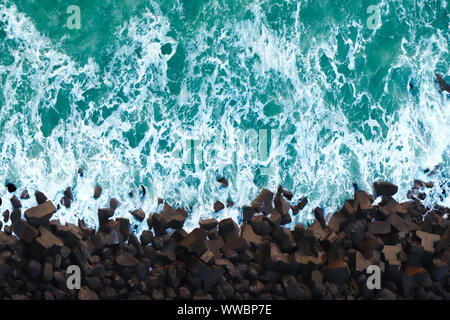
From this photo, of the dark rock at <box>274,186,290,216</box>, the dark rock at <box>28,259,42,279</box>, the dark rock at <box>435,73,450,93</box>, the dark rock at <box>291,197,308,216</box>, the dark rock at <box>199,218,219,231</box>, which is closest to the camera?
the dark rock at <box>28,259,42,279</box>

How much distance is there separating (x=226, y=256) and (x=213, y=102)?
4.81ft

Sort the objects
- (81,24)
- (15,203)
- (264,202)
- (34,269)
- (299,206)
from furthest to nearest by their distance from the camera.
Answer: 1. (81,24)
2. (299,206)
3. (264,202)
4. (15,203)
5. (34,269)

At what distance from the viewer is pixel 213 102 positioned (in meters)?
6.09

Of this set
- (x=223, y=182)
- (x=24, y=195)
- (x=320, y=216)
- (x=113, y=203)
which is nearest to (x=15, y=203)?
(x=24, y=195)

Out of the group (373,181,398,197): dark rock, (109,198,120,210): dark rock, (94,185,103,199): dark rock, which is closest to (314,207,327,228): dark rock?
(373,181,398,197): dark rock

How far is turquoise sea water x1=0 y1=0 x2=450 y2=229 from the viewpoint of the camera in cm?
594

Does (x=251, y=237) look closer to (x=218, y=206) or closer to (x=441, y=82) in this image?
(x=218, y=206)

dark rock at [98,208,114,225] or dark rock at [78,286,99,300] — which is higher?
dark rock at [98,208,114,225]

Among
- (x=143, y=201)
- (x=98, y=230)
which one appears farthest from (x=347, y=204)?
(x=98, y=230)

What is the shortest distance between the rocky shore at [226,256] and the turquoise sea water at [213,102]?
0.92ft

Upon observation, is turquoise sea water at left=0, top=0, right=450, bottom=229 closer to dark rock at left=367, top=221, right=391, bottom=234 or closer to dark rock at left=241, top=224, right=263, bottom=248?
dark rock at left=241, top=224, right=263, bottom=248

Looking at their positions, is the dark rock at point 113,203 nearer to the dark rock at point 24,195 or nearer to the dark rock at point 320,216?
the dark rock at point 24,195

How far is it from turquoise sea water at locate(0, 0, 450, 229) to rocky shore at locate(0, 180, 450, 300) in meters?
0.28

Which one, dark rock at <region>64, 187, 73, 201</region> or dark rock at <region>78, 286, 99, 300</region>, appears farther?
dark rock at <region>64, 187, 73, 201</region>
